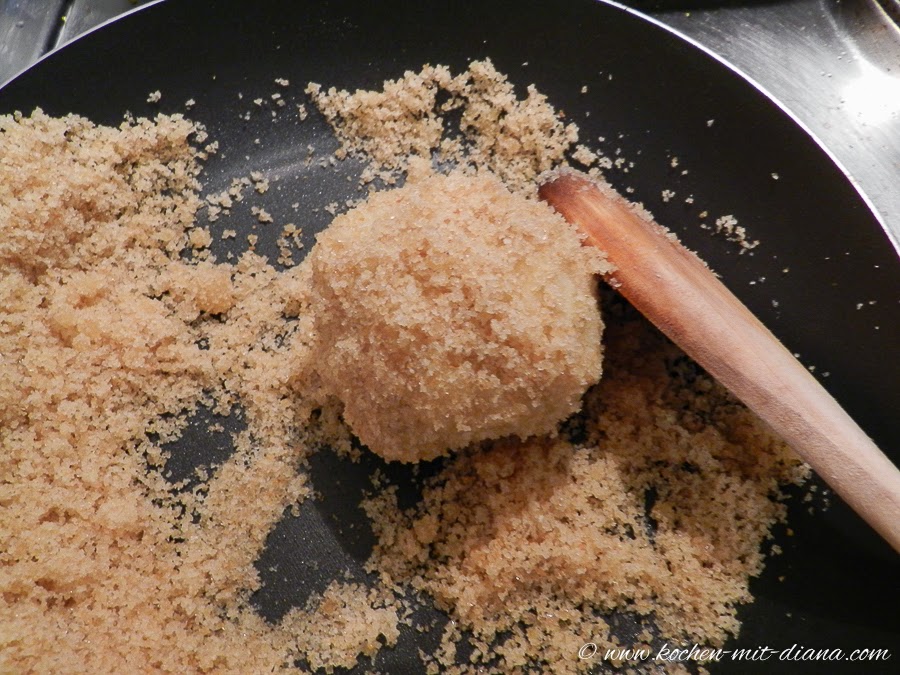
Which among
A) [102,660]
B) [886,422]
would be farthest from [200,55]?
[886,422]

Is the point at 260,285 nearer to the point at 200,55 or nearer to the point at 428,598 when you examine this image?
the point at 200,55

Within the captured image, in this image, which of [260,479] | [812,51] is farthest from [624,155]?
[260,479]

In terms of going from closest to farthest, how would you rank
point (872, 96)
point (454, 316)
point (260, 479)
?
point (454, 316) → point (260, 479) → point (872, 96)

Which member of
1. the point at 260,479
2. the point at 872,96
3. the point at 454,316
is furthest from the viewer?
the point at 872,96

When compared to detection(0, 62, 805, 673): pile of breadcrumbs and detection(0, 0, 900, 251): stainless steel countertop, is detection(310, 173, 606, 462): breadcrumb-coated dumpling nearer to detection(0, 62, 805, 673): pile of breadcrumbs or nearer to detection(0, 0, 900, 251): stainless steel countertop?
detection(0, 62, 805, 673): pile of breadcrumbs

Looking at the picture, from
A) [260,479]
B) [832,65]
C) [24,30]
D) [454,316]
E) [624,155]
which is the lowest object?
[260,479]

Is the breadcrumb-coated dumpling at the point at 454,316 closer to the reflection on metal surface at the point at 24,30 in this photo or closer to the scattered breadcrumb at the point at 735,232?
the scattered breadcrumb at the point at 735,232

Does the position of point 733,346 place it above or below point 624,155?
below

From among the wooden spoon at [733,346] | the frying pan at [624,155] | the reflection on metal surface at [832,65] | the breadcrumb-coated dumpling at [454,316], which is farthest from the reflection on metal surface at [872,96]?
the breadcrumb-coated dumpling at [454,316]

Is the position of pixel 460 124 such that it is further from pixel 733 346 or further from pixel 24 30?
pixel 24 30
